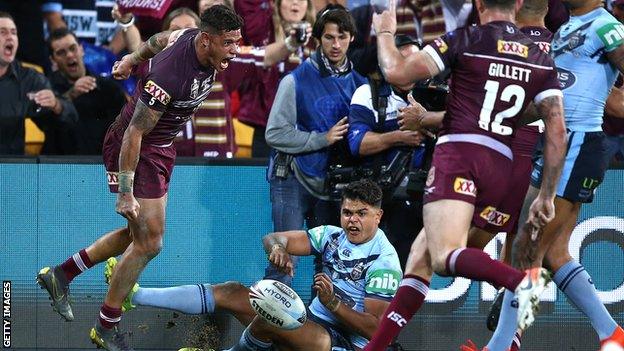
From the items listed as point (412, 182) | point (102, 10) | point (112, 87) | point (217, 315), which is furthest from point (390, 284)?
point (102, 10)

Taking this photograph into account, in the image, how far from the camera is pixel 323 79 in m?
10.7

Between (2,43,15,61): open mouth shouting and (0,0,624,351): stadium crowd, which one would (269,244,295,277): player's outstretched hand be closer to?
(0,0,624,351): stadium crowd

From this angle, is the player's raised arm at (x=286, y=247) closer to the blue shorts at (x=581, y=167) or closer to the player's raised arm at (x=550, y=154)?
the blue shorts at (x=581, y=167)

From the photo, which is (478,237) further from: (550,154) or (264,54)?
(264,54)

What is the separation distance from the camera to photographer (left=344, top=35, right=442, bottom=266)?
10.2 meters

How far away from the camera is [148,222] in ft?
32.3

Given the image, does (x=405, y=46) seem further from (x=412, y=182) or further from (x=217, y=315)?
(x=217, y=315)

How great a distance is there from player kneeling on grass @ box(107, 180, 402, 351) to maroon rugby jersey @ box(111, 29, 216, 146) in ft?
3.56

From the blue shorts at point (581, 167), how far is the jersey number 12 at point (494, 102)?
82 centimetres

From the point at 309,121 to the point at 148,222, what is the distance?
1600mm

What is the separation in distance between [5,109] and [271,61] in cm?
224

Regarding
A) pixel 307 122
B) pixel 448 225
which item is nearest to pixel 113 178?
pixel 307 122

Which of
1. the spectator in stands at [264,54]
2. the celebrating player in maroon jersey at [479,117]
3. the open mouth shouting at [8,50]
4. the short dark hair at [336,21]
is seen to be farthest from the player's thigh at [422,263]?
the open mouth shouting at [8,50]

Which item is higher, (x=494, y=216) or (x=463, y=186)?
(x=463, y=186)
